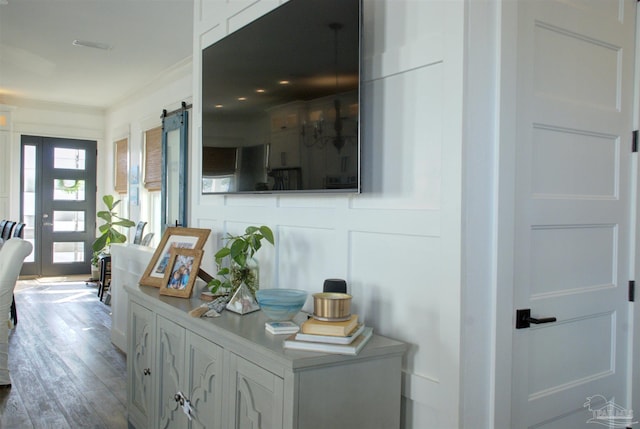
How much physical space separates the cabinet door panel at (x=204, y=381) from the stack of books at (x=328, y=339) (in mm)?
433

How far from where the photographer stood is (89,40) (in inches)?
190

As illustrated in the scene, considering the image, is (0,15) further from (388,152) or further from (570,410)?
(570,410)

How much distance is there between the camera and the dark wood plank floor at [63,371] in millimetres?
2959

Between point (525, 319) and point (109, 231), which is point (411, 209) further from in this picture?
point (109, 231)

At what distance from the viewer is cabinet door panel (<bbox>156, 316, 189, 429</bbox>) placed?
2.13 m

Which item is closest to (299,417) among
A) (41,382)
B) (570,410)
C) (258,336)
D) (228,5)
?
(258,336)

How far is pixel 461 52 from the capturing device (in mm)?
1549

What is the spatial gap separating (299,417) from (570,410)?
112 centimetres

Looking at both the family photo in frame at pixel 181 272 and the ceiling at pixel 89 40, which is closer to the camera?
the family photo in frame at pixel 181 272

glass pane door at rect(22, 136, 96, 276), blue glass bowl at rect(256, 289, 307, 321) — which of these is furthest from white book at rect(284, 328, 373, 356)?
glass pane door at rect(22, 136, 96, 276)

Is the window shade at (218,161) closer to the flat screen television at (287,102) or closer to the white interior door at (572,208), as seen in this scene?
the flat screen television at (287,102)

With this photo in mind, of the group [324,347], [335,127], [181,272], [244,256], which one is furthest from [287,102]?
[324,347]

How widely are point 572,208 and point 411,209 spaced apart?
663mm

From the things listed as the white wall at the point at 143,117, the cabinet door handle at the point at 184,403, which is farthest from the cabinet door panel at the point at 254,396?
the white wall at the point at 143,117
